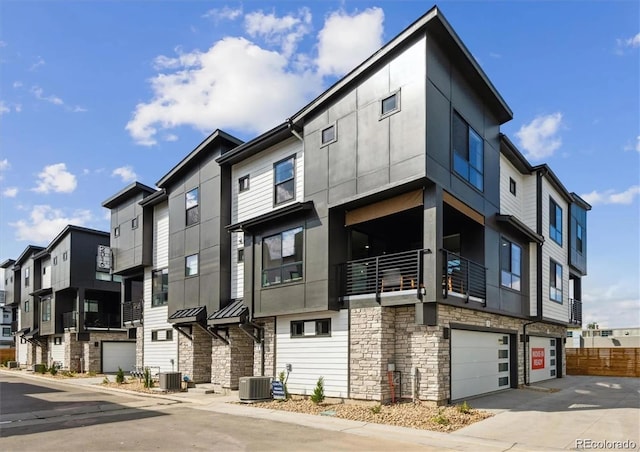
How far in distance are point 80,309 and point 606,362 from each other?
31334mm

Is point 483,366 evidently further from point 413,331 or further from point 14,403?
point 14,403

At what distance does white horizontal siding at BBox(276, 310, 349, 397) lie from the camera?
1518 cm

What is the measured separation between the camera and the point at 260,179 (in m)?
19.6

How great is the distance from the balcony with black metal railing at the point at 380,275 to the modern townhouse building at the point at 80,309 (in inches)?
775

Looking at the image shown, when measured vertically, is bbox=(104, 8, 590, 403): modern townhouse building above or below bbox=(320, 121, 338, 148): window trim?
below

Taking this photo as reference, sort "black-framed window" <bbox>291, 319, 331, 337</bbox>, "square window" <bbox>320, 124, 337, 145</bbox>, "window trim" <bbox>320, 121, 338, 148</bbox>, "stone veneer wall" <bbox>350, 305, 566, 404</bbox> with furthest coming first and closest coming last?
1. "square window" <bbox>320, 124, 337, 145</bbox>
2. "window trim" <bbox>320, 121, 338, 148</bbox>
3. "black-framed window" <bbox>291, 319, 331, 337</bbox>
4. "stone veneer wall" <bbox>350, 305, 566, 404</bbox>

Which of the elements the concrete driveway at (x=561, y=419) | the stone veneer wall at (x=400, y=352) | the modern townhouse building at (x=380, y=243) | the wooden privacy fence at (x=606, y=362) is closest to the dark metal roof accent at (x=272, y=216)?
the modern townhouse building at (x=380, y=243)

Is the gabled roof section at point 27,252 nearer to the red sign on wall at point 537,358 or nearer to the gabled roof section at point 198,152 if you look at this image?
the gabled roof section at point 198,152

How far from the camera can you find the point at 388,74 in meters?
15.0

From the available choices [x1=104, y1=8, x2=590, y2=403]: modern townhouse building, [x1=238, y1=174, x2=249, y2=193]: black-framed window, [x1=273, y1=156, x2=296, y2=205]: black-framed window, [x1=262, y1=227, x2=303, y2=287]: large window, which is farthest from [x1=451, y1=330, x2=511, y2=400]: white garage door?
[x1=238, y1=174, x2=249, y2=193]: black-framed window

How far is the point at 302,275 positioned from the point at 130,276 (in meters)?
15.9

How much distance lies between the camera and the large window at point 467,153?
Result: 50.5 feet

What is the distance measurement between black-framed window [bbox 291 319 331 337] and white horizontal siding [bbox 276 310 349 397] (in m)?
0.12

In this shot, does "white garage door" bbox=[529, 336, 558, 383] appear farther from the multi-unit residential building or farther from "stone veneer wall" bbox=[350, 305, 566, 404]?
the multi-unit residential building
